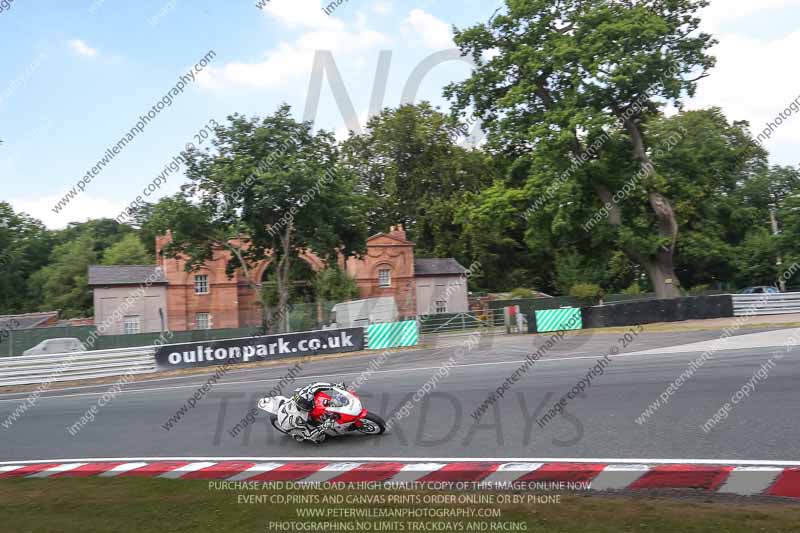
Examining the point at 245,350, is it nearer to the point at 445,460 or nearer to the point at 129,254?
the point at 445,460

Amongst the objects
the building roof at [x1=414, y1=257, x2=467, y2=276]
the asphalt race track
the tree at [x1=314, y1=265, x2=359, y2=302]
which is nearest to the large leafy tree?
the building roof at [x1=414, y1=257, x2=467, y2=276]

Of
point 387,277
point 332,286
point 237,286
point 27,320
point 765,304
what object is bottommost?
point 765,304

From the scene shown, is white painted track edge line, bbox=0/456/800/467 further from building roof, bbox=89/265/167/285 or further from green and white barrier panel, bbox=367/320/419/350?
building roof, bbox=89/265/167/285

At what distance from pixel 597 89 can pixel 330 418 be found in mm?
31137

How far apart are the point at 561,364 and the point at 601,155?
75.6ft

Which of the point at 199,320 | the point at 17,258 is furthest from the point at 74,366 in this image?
the point at 17,258

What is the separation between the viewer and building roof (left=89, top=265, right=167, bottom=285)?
4706 centimetres

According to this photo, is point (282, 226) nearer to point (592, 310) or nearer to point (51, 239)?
point (592, 310)

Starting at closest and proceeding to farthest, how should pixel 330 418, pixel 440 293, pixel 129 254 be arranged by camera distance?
pixel 330 418
pixel 440 293
pixel 129 254

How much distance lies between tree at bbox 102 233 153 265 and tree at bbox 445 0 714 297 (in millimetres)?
48707

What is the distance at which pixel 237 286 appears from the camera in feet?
169

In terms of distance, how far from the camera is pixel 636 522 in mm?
5875

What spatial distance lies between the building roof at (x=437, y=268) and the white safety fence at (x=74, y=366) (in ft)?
102

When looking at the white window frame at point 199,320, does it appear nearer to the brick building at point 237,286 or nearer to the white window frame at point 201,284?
the brick building at point 237,286
